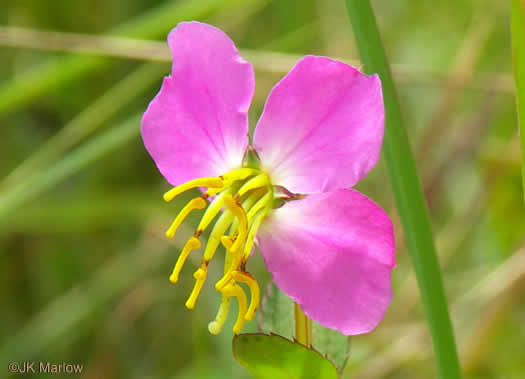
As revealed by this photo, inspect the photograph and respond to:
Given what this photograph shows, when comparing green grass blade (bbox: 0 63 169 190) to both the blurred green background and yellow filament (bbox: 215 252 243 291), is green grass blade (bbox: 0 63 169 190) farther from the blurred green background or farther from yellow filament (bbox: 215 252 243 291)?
yellow filament (bbox: 215 252 243 291)

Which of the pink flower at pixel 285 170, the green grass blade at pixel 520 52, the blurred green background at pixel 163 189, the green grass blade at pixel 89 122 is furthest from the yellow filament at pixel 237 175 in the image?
the green grass blade at pixel 89 122

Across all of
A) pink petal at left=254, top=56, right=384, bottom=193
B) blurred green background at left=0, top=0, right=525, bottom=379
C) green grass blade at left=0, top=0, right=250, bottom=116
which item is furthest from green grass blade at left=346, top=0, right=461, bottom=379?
green grass blade at left=0, top=0, right=250, bottom=116

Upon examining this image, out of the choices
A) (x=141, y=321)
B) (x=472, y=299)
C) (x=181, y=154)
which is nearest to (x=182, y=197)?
(x=141, y=321)

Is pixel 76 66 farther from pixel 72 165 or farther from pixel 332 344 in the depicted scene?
pixel 332 344

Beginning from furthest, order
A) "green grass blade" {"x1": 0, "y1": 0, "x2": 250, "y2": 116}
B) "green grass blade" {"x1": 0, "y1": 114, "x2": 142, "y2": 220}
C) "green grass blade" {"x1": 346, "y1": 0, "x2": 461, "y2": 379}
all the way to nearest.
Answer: "green grass blade" {"x1": 0, "y1": 0, "x2": 250, "y2": 116}, "green grass blade" {"x1": 0, "y1": 114, "x2": 142, "y2": 220}, "green grass blade" {"x1": 346, "y1": 0, "x2": 461, "y2": 379}

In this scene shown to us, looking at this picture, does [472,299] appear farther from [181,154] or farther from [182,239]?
[181,154]

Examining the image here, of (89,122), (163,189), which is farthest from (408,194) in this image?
(163,189)
